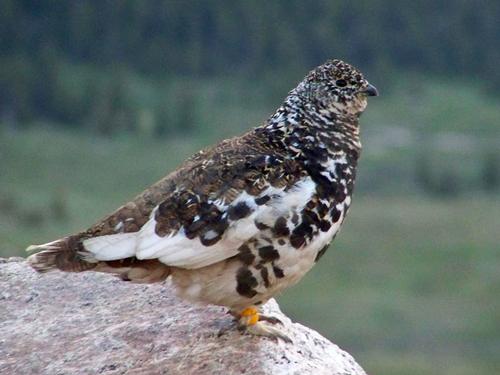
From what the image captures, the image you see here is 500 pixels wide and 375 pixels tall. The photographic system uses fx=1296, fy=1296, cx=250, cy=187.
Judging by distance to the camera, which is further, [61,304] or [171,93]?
[171,93]

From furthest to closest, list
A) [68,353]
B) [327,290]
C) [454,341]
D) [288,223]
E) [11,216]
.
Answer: [11,216], [327,290], [454,341], [68,353], [288,223]

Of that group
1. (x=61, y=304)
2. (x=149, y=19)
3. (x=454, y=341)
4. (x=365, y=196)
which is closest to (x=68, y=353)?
(x=61, y=304)

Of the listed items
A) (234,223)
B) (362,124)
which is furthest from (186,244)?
(362,124)

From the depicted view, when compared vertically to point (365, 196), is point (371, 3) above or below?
above

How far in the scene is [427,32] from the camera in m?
107

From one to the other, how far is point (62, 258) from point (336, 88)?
2.50 m

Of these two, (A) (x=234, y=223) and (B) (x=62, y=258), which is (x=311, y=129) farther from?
(B) (x=62, y=258)

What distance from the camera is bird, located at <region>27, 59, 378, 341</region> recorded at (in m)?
9.30

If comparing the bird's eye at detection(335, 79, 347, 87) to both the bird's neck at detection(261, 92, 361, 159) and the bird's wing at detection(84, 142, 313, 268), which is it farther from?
the bird's wing at detection(84, 142, 313, 268)

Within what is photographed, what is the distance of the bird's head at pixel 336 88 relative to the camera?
33.1 feet

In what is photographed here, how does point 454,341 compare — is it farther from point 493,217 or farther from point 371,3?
point 371,3

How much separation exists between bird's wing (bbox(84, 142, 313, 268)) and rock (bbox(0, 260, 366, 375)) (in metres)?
0.91

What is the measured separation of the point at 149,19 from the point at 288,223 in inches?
3836

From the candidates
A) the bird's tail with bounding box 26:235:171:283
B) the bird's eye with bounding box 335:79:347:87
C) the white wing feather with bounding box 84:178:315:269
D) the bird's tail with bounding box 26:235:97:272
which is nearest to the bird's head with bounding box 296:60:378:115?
the bird's eye with bounding box 335:79:347:87
